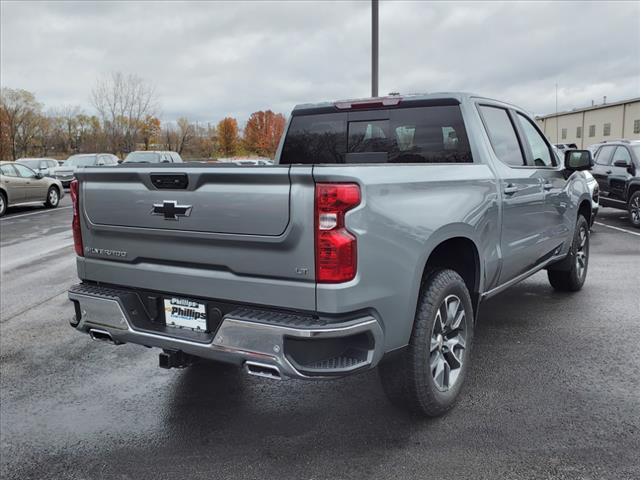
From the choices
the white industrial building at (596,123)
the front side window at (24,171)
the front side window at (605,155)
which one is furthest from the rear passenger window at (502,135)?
the white industrial building at (596,123)

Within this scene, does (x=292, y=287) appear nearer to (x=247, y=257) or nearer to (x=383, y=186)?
(x=247, y=257)

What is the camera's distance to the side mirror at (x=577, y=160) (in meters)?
5.61

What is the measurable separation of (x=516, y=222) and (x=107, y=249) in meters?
2.99

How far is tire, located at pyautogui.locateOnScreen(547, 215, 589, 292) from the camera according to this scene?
6.24 m

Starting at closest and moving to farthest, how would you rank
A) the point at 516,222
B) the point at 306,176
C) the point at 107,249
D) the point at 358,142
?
1. the point at 306,176
2. the point at 107,249
3. the point at 516,222
4. the point at 358,142

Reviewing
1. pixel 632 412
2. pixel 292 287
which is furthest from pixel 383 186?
pixel 632 412

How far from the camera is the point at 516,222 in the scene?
4.49 meters

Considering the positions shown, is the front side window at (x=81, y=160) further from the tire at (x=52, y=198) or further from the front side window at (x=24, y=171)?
the front side window at (x=24, y=171)

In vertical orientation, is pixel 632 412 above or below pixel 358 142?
below

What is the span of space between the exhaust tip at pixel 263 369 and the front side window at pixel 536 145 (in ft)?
11.2

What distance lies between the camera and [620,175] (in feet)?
42.4

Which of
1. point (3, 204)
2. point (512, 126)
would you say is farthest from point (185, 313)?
point (3, 204)

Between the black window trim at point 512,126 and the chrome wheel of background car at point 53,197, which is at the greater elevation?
the black window trim at point 512,126

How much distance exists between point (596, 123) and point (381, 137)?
54047mm
